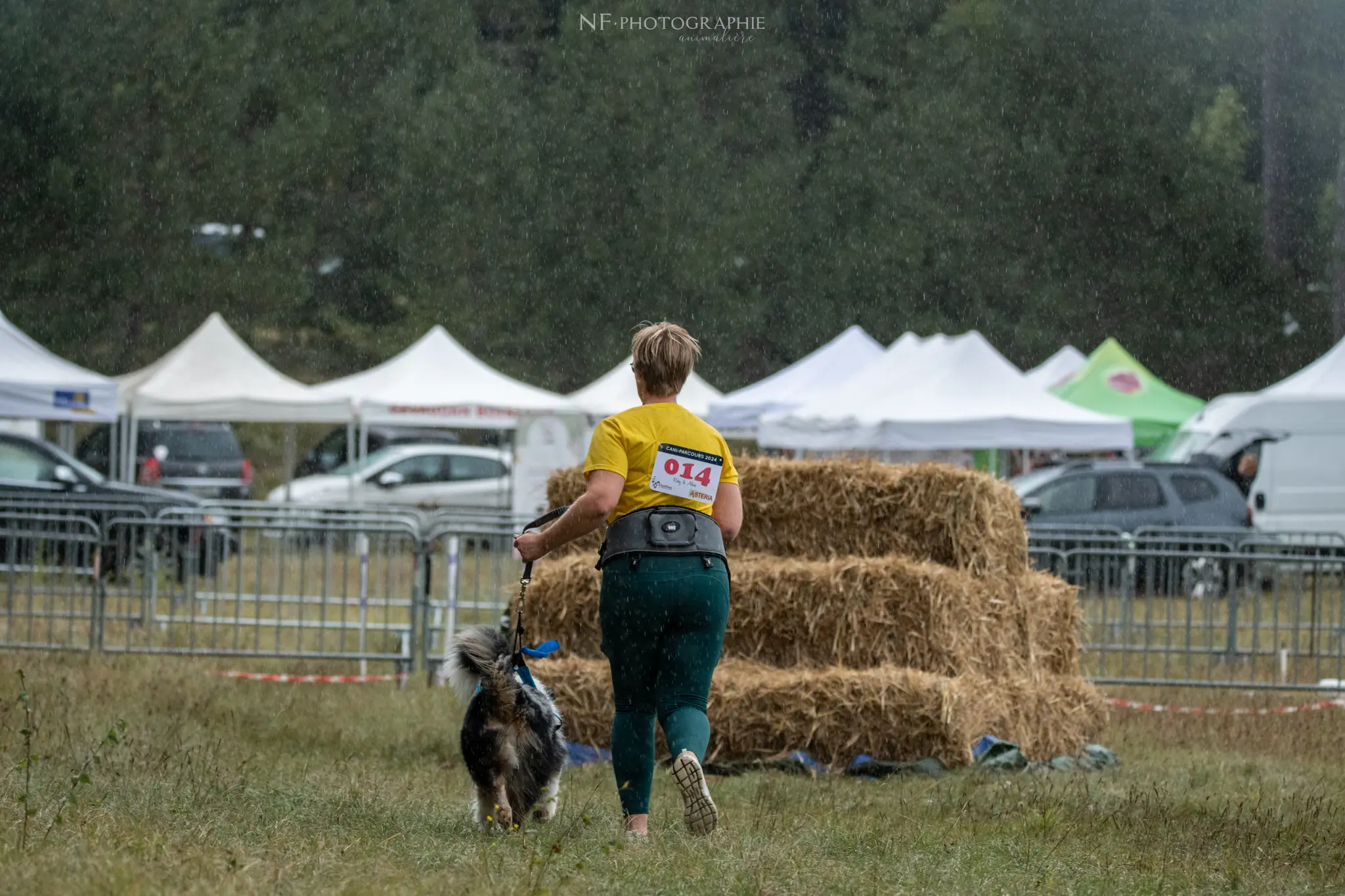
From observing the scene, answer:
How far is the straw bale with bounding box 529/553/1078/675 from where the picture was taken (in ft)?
28.7

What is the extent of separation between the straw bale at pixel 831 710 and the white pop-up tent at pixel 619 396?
1575 centimetres

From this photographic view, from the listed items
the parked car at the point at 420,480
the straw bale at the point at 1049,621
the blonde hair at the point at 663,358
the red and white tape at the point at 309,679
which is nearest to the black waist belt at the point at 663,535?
the blonde hair at the point at 663,358

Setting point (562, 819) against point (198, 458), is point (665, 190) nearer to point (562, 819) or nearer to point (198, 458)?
point (198, 458)

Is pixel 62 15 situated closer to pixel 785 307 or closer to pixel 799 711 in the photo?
pixel 785 307

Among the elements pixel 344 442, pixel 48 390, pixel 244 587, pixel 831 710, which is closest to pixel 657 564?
pixel 831 710

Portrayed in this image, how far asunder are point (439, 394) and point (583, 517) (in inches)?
770

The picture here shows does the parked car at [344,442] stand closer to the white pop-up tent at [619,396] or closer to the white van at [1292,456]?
the white pop-up tent at [619,396]

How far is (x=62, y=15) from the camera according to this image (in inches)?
1614

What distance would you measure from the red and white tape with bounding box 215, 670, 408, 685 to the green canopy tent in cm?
1618

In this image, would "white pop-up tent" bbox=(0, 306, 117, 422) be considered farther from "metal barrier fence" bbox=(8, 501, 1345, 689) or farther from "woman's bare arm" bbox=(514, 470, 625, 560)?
"woman's bare arm" bbox=(514, 470, 625, 560)

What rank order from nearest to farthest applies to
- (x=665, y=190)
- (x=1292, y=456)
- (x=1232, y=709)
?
(x=1232, y=709), (x=1292, y=456), (x=665, y=190)

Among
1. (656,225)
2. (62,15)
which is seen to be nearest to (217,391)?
(62,15)

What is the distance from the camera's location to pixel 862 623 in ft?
28.8

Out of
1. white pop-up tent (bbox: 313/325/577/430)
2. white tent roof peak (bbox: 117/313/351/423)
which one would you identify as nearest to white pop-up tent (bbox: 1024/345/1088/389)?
white pop-up tent (bbox: 313/325/577/430)
